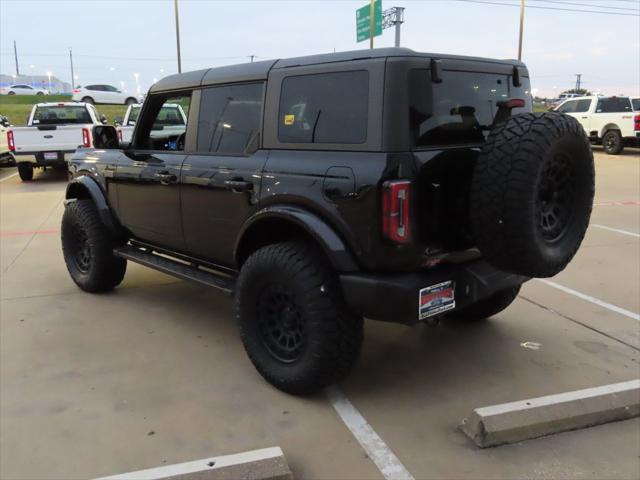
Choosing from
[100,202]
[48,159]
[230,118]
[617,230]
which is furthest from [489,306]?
[48,159]

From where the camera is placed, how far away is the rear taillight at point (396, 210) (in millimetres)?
2633

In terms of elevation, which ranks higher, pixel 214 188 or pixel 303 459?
pixel 214 188

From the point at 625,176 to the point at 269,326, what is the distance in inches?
502

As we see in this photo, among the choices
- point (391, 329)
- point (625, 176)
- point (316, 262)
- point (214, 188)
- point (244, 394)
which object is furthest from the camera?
point (625, 176)

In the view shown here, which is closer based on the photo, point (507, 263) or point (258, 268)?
point (507, 263)

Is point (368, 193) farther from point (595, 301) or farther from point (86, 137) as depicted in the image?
point (86, 137)

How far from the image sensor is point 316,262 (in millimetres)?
2982

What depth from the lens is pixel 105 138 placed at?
4.75 metres

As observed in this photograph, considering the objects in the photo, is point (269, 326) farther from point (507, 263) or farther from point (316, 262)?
point (507, 263)

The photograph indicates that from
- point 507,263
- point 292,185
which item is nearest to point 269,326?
point 292,185

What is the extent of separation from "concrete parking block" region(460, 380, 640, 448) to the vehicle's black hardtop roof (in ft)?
6.12

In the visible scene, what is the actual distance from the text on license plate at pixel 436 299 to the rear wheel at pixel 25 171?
42.3 feet

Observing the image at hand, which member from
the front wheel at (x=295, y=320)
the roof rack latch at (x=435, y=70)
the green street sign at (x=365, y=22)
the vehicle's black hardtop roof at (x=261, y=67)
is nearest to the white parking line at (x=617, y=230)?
the vehicle's black hardtop roof at (x=261, y=67)

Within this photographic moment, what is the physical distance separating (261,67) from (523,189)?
1.79 m
